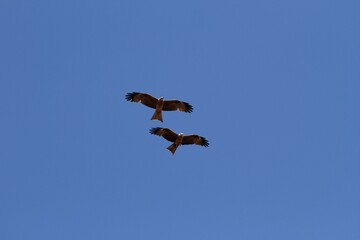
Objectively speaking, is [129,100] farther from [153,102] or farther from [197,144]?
[197,144]

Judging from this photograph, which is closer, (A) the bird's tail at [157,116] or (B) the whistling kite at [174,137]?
(A) the bird's tail at [157,116]

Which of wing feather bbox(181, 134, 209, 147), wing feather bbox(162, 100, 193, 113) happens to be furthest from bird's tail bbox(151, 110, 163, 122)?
wing feather bbox(181, 134, 209, 147)

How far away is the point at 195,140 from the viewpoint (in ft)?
161

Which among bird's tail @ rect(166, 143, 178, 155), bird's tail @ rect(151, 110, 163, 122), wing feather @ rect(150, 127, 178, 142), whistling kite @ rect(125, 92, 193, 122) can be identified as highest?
whistling kite @ rect(125, 92, 193, 122)

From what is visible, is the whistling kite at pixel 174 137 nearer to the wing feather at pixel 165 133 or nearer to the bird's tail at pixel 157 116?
the wing feather at pixel 165 133

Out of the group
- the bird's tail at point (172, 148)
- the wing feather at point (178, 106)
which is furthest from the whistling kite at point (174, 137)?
the wing feather at point (178, 106)

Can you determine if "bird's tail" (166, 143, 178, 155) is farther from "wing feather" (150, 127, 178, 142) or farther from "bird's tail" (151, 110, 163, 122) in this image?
"bird's tail" (151, 110, 163, 122)

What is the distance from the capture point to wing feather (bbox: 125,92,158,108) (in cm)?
4672

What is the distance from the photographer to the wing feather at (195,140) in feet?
160

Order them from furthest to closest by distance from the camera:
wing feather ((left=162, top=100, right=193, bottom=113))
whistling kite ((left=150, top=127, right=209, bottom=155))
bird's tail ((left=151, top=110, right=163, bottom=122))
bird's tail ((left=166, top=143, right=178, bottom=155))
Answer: whistling kite ((left=150, top=127, right=209, bottom=155)) < bird's tail ((left=166, top=143, right=178, bottom=155)) < wing feather ((left=162, top=100, right=193, bottom=113)) < bird's tail ((left=151, top=110, right=163, bottom=122))

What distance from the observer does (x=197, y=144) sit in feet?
162

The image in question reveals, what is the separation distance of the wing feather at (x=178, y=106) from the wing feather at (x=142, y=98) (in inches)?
30.6

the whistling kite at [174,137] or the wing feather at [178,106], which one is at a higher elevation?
the wing feather at [178,106]

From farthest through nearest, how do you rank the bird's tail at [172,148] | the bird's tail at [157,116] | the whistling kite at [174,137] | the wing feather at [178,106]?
1. the whistling kite at [174,137]
2. the bird's tail at [172,148]
3. the wing feather at [178,106]
4. the bird's tail at [157,116]
